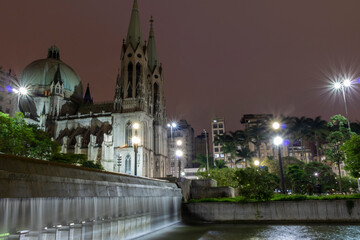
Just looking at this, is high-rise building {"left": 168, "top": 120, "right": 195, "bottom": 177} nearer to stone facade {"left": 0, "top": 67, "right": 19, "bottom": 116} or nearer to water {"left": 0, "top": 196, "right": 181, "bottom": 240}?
stone facade {"left": 0, "top": 67, "right": 19, "bottom": 116}

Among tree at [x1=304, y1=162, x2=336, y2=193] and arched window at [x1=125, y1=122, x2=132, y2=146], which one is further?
arched window at [x1=125, y1=122, x2=132, y2=146]

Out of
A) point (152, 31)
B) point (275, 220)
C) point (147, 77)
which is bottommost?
point (275, 220)

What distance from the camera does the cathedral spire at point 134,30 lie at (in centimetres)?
7244

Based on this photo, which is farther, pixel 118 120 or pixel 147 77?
pixel 147 77

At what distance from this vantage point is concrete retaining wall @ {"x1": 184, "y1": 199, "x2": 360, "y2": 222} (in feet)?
67.9

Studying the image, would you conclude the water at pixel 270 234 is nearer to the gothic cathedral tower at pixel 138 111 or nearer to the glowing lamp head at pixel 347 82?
the glowing lamp head at pixel 347 82

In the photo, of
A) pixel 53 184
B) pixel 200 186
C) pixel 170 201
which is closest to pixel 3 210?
pixel 53 184


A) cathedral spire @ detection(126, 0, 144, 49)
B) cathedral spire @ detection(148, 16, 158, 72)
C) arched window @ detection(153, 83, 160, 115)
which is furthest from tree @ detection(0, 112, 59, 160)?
cathedral spire @ detection(148, 16, 158, 72)

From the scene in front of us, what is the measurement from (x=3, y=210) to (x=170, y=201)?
15442 mm

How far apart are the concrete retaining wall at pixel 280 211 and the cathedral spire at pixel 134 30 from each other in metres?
55.1

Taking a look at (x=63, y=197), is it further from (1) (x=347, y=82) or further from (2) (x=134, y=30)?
(2) (x=134, y=30)

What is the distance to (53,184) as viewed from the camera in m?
9.53

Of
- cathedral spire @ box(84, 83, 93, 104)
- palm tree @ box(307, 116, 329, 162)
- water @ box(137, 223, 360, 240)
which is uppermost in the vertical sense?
cathedral spire @ box(84, 83, 93, 104)

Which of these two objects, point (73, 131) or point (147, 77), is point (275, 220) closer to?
point (147, 77)
